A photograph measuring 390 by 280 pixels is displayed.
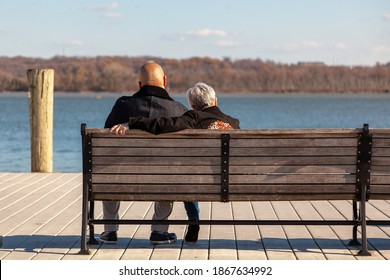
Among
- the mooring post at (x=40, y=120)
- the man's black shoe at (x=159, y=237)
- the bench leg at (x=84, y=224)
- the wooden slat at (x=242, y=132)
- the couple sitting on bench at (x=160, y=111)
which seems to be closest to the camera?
the wooden slat at (x=242, y=132)

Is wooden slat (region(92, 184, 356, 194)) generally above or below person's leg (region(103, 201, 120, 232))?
→ above

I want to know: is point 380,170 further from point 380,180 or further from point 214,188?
point 214,188

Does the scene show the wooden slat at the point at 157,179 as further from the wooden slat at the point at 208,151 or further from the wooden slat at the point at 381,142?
the wooden slat at the point at 381,142

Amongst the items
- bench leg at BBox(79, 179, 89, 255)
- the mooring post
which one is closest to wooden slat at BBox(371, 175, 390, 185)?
bench leg at BBox(79, 179, 89, 255)

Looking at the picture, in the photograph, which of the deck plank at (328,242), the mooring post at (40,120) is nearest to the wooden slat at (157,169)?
the deck plank at (328,242)

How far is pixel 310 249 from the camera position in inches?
217

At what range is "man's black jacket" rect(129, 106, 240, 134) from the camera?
5.19m

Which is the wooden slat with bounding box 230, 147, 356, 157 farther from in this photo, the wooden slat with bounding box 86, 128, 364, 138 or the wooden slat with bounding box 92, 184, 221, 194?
the wooden slat with bounding box 92, 184, 221, 194

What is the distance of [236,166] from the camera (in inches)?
208

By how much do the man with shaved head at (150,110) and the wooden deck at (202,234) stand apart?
0.11 m

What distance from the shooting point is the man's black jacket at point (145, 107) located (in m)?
5.55

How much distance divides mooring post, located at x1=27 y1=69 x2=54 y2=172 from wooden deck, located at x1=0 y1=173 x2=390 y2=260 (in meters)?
2.43
